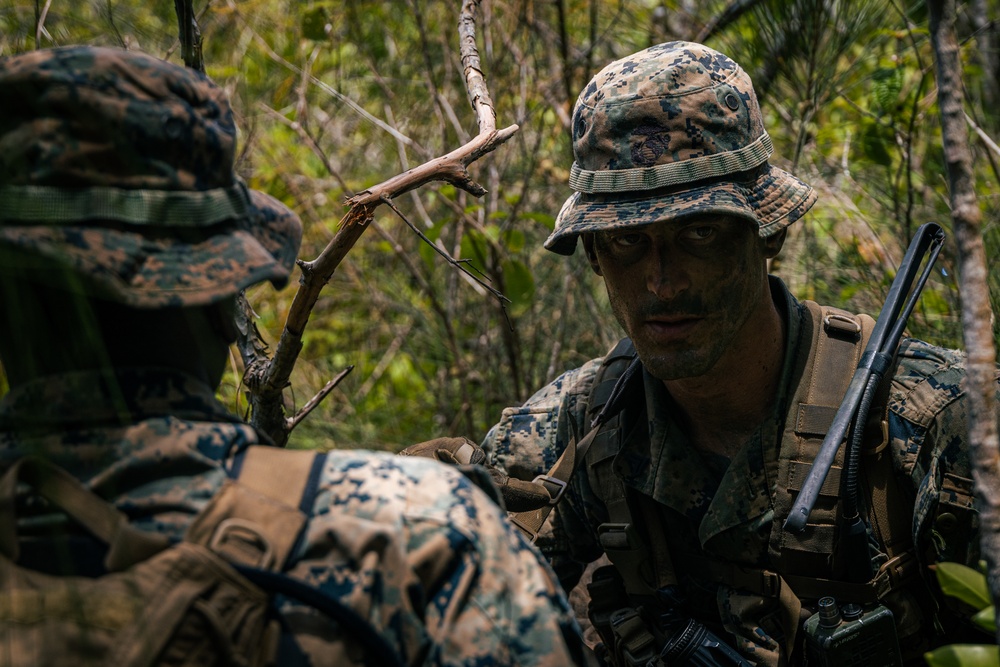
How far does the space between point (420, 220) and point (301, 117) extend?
783 mm

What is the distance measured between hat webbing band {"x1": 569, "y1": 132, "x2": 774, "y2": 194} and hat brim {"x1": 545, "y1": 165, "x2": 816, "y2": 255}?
27 millimetres

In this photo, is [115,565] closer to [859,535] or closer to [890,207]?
[859,535]

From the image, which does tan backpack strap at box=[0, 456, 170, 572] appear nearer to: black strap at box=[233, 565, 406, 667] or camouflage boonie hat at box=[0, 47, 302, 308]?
black strap at box=[233, 565, 406, 667]

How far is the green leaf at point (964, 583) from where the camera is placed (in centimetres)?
141

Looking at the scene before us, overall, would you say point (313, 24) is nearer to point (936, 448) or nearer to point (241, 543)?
point (936, 448)

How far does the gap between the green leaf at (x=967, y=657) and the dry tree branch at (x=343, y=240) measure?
1.23 metres

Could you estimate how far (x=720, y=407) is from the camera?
9.04 feet

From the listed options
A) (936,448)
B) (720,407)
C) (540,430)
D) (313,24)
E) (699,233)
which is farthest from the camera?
(313,24)

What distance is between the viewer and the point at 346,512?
4.59ft

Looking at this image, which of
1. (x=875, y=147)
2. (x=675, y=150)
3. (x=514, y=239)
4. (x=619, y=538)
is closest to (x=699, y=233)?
→ (x=675, y=150)

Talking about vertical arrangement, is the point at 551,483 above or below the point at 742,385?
below

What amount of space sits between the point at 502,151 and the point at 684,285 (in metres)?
2.63

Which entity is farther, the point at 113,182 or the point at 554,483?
the point at 554,483

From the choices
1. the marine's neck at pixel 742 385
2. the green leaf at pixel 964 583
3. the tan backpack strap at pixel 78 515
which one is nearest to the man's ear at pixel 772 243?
the marine's neck at pixel 742 385
